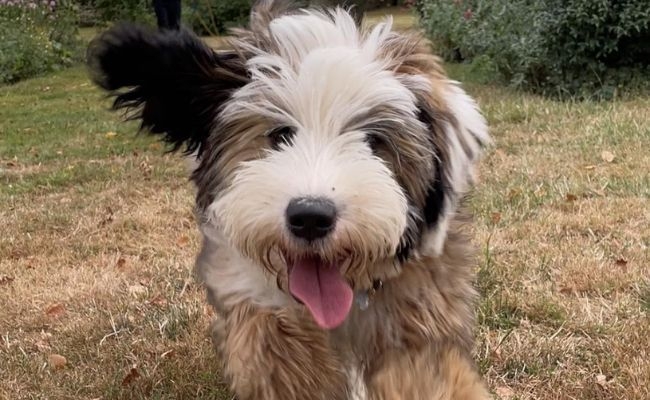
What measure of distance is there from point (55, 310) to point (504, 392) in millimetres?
2245

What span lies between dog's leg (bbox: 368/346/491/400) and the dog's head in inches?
8.6

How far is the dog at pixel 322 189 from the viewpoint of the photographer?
2.42 metres

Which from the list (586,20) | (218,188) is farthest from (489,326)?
(586,20)

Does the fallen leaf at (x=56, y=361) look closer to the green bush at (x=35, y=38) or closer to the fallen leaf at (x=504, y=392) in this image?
the fallen leaf at (x=504, y=392)

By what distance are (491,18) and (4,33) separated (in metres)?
8.97

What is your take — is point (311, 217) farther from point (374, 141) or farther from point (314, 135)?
point (374, 141)

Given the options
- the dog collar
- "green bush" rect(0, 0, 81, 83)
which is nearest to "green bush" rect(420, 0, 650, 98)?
the dog collar

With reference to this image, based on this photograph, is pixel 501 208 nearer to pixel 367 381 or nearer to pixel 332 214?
pixel 367 381

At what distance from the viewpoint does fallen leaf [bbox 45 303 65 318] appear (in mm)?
4312

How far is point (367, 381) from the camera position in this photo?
2.70m

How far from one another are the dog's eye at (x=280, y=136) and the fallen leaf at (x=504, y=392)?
4.04 feet

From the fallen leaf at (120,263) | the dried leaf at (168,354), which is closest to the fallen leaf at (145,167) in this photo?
the fallen leaf at (120,263)

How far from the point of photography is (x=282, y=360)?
2668 mm

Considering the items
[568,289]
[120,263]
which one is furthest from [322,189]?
[120,263]
